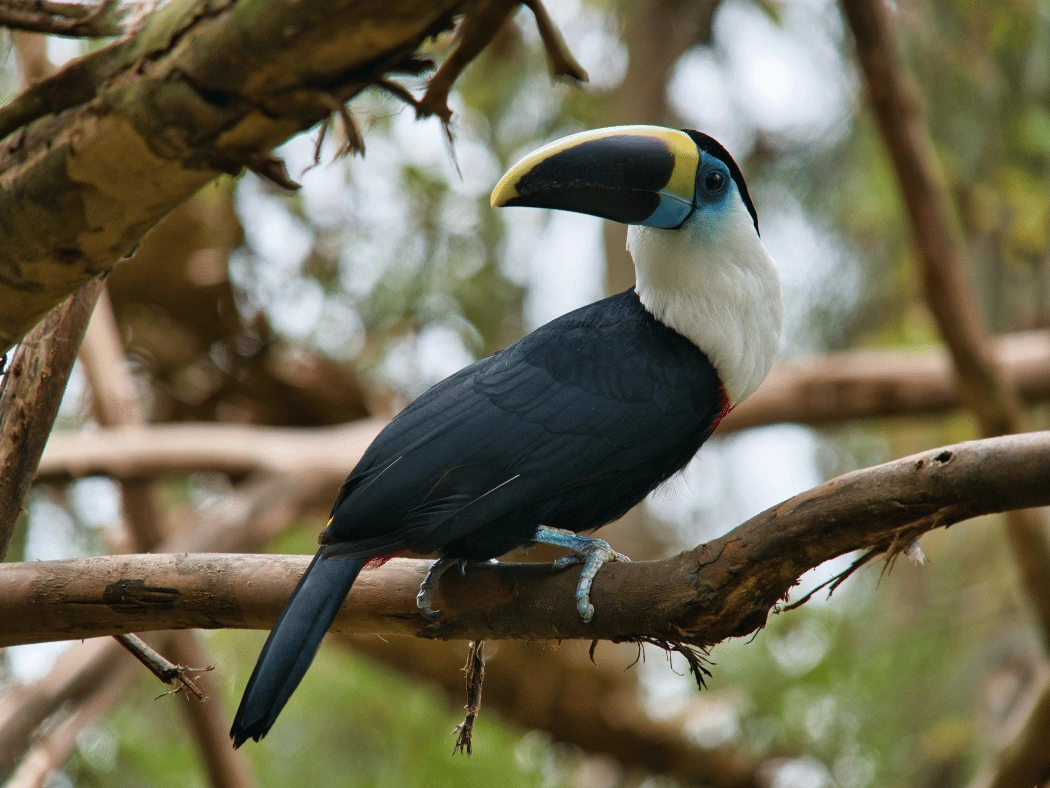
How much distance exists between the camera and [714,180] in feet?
9.43

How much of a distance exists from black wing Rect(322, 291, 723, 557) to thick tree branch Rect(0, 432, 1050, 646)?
193 millimetres

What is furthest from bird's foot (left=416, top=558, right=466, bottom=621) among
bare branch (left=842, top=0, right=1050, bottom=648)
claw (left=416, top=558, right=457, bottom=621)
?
bare branch (left=842, top=0, right=1050, bottom=648)

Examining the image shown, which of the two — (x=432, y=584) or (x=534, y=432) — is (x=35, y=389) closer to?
(x=432, y=584)

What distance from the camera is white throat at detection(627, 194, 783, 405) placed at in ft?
9.23

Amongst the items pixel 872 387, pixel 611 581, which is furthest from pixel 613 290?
pixel 611 581

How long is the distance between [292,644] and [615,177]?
4.59ft

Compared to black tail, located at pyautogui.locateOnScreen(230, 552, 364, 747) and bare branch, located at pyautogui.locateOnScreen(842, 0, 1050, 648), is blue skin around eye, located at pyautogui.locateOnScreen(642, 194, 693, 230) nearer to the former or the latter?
black tail, located at pyautogui.locateOnScreen(230, 552, 364, 747)

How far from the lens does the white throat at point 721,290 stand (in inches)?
111

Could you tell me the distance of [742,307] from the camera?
9.32ft

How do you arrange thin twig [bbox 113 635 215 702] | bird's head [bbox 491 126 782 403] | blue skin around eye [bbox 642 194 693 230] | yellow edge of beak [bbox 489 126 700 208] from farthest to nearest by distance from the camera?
blue skin around eye [bbox 642 194 693 230], bird's head [bbox 491 126 782 403], yellow edge of beak [bbox 489 126 700 208], thin twig [bbox 113 635 215 702]

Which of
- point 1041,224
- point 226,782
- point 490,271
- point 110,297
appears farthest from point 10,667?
point 1041,224

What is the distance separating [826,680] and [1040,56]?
358cm

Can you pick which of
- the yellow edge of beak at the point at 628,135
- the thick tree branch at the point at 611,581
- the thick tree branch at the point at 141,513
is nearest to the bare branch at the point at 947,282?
the yellow edge of beak at the point at 628,135

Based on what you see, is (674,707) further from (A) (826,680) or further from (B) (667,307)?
(B) (667,307)
